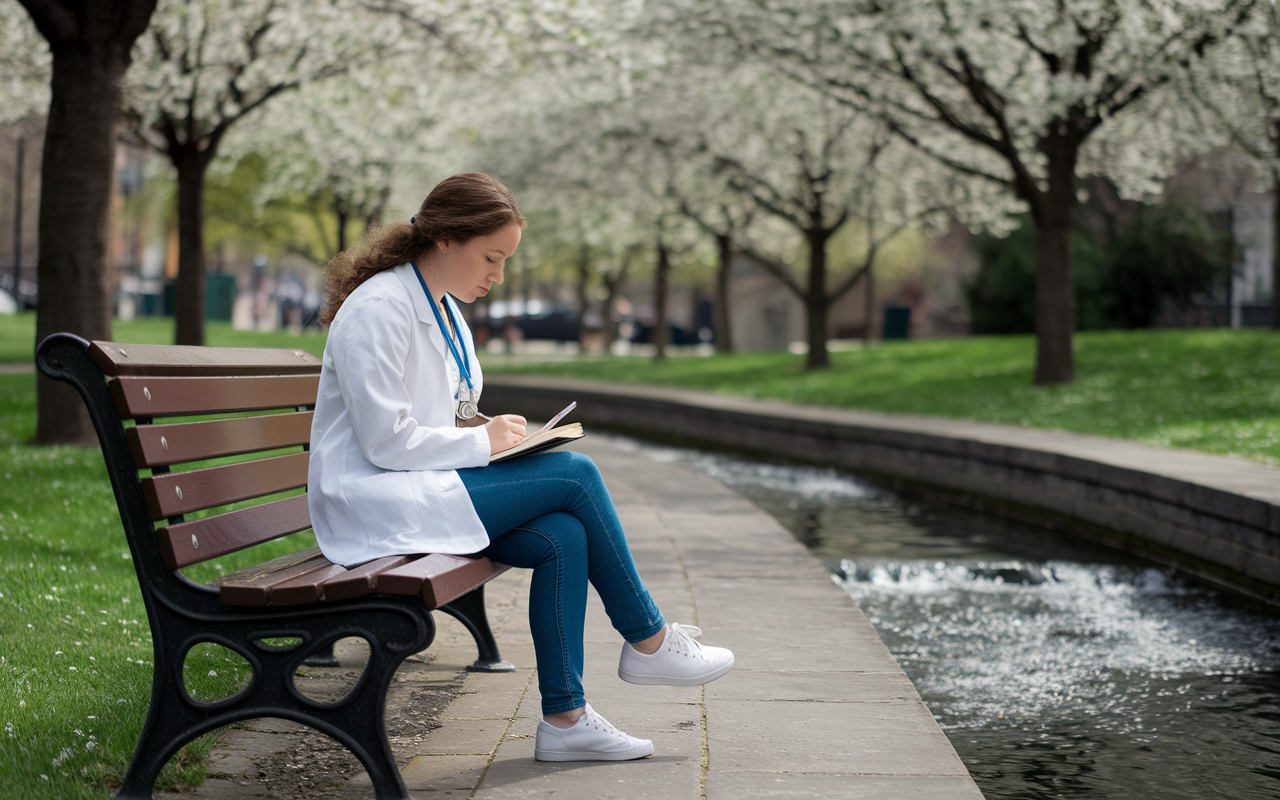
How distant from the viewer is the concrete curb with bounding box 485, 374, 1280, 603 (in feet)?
23.3

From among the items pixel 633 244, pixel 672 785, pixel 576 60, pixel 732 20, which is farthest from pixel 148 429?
pixel 633 244

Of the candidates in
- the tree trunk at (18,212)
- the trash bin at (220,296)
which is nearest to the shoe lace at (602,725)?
the tree trunk at (18,212)

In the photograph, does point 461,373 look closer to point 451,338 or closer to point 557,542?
point 451,338

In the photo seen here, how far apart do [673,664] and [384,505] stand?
920 millimetres

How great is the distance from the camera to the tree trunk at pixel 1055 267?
51.0 feet

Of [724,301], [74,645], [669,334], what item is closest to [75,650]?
[74,645]

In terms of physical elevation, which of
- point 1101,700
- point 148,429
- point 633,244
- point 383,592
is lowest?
point 1101,700

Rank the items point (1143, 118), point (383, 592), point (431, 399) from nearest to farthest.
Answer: point (383, 592)
point (431, 399)
point (1143, 118)

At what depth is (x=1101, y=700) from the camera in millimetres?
4734

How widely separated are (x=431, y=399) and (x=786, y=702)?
147cm

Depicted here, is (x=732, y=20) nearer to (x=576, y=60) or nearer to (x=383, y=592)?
(x=576, y=60)

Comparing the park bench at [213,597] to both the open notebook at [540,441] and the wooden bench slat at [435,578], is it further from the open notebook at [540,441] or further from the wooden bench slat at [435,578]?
the open notebook at [540,441]

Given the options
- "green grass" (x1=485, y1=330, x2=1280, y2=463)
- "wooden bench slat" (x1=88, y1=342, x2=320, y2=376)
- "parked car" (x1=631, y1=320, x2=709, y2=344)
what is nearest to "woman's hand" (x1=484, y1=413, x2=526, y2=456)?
"wooden bench slat" (x1=88, y1=342, x2=320, y2=376)

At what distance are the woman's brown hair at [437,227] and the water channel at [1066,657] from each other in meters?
2.29
